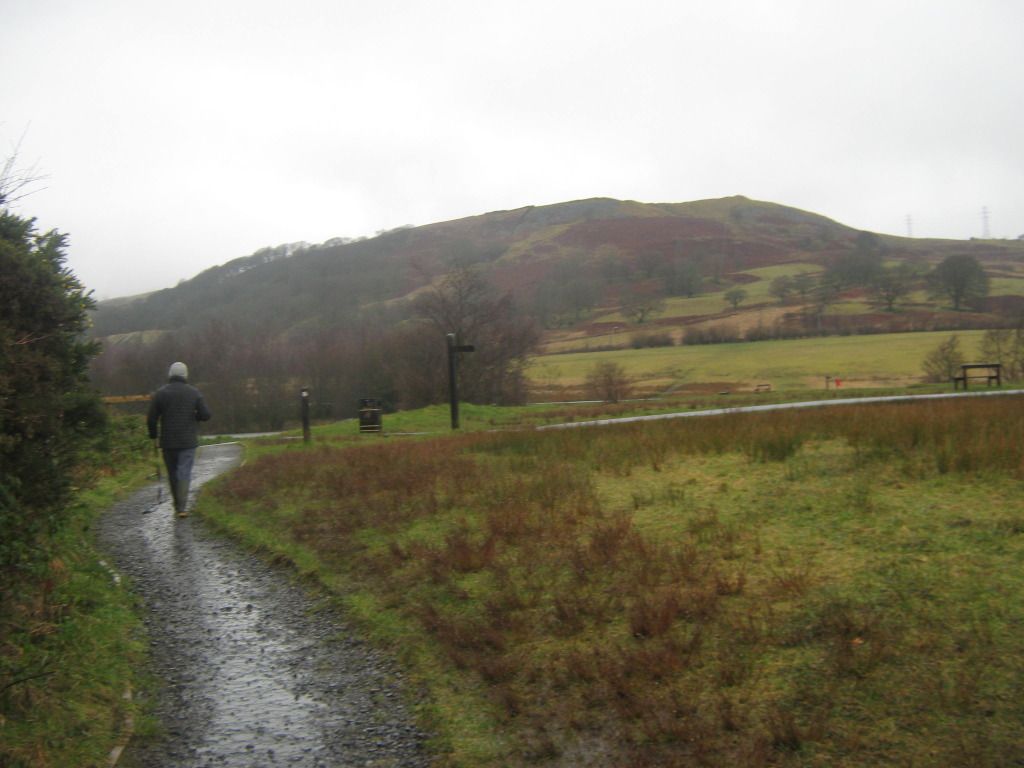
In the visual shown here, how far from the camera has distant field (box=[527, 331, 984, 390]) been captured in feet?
203

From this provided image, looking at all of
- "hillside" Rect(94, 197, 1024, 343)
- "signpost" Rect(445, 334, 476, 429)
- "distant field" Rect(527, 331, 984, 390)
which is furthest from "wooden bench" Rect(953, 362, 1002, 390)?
"hillside" Rect(94, 197, 1024, 343)

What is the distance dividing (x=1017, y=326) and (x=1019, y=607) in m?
48.3

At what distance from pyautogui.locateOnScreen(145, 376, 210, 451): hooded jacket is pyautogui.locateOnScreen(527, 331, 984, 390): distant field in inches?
1685

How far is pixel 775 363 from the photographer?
70.9m

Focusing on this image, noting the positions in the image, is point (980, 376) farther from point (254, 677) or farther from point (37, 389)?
point (37, 389)

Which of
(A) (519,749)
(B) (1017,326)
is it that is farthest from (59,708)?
(B) (1017,326)

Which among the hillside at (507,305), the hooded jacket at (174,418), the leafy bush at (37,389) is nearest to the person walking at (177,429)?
the hooded jacket at (174,418)

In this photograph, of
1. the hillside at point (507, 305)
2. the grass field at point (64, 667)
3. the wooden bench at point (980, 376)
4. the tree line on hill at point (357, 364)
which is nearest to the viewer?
the grass field at point (64, 667)

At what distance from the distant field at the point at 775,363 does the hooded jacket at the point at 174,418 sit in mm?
42787

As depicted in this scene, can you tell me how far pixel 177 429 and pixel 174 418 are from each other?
169mm

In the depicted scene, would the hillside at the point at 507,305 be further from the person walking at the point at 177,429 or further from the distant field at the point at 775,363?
the person walking at the point at 177,429

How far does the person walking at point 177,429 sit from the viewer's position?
1274cm

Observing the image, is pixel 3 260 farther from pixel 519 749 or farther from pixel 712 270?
pixel 712 270

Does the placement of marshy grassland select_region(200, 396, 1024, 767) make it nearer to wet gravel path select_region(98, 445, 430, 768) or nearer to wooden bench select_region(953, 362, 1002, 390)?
wet gravel path select_region(98, 445, 430, 768)
